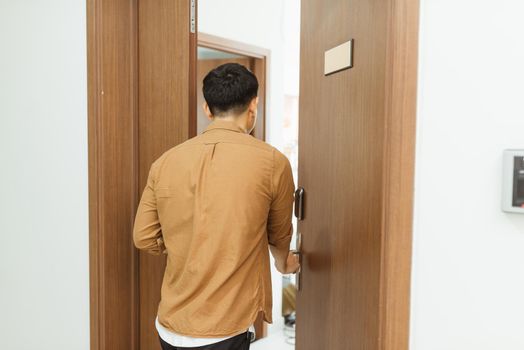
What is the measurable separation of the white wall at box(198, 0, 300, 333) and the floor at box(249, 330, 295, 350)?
95 millimetres

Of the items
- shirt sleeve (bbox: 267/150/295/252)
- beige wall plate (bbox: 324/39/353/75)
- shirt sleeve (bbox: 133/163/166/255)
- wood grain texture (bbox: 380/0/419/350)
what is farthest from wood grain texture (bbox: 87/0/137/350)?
wood grain texture (bbox: 380/0/419/350)

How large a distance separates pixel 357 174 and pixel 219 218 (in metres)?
0.37

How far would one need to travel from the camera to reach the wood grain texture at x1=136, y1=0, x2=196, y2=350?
1546 mm

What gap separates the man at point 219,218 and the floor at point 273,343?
181cm

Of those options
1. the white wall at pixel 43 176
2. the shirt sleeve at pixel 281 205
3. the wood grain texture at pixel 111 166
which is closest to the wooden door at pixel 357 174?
the shirt sleeve at pixel 281 205

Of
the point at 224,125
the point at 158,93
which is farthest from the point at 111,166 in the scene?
the point at 224,125

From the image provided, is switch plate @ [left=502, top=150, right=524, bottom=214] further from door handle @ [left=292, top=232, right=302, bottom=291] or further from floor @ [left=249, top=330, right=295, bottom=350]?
floor @ [left=249, top=330, right=295, bottom=350]

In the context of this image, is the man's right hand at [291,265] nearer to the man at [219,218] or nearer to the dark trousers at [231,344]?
the man at [219,218]

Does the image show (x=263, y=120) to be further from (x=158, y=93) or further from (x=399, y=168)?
(x=399, y=168)

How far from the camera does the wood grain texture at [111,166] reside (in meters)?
1.58

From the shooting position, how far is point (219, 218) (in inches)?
47.0

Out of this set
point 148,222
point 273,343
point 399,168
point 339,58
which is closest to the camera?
point 399,168

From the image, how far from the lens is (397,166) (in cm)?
83

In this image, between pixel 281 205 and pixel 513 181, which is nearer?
pixel 513 181
